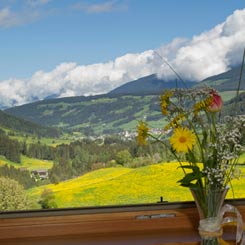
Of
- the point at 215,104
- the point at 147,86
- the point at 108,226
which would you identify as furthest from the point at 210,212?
the point at 147,86

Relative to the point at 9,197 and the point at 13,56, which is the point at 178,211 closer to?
the point at 9,197

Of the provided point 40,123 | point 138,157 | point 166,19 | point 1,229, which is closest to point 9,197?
point 1,229

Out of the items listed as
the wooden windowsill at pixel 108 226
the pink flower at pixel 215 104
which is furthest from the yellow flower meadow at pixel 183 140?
the wooden windowsill at pixel 108 226

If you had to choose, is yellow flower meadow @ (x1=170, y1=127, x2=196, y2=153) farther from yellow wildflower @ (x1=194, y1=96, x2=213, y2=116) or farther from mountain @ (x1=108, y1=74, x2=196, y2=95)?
mountain @ (x1=108, y1=74, x2=196, y2=95)

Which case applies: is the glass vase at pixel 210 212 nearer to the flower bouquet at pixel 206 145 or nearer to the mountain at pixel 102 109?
the flower bouquet at pixel 206 145

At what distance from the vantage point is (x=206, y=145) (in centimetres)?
157

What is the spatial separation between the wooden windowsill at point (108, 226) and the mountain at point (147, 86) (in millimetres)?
455

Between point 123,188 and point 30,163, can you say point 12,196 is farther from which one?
point 123,188

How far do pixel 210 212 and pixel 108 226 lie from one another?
0.47 meters

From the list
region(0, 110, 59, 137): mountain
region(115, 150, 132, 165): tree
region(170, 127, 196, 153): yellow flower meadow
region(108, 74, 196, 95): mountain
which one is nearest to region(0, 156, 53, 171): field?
region(0, 110, 59, 137): mountain

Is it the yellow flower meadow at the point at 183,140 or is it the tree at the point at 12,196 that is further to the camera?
the tree at the point at 12,196

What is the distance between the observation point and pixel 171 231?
186cm

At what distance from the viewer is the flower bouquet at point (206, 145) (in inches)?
59.3

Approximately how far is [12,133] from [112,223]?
1.71 ft
